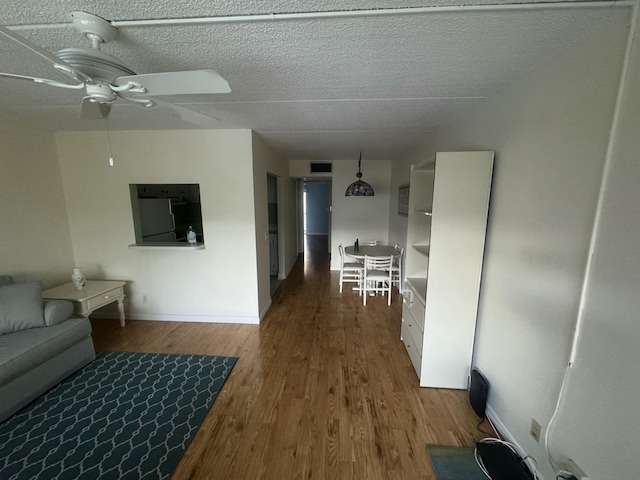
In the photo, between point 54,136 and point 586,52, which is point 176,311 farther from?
point 586,52

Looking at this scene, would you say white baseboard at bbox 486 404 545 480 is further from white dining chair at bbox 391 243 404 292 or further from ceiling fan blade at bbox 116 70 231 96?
ceiling fan blade at bbox 116 70 231 96

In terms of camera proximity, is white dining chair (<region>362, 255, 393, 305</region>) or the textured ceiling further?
white dining chair (<region>362, 255, 393, 305</region>)

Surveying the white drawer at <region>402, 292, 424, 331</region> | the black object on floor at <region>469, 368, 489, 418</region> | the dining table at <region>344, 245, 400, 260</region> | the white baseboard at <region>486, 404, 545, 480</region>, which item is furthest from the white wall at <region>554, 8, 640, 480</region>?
the dining table at <region>344, 245, 400, 260</region>

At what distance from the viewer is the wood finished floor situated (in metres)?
1.51

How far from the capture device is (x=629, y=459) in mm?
960

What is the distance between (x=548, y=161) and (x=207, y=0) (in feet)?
6.21

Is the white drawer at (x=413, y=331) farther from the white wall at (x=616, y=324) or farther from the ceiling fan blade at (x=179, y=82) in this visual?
the ceiling fan blade at (x=179, y=82)

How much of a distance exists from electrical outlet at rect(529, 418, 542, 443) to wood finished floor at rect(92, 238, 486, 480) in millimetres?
388

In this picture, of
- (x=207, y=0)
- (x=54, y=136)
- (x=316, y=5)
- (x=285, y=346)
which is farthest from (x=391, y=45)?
(x=54, y=136)

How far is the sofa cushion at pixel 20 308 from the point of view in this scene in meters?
2.06

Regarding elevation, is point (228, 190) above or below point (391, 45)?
below

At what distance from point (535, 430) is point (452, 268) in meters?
1.06

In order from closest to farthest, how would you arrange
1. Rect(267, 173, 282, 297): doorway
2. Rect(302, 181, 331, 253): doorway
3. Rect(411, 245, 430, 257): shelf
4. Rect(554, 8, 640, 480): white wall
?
1. Rect(554, 8, 640, 480): white wall
2. Rect(411, 245, 430, 257): shelf
3. Rect(267, 173, 282, 297): doorway
4. Rect(302, 181, 331, 253): doorway

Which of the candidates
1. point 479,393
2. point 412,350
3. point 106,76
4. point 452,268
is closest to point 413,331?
point 412,350
